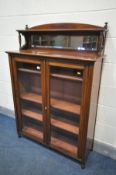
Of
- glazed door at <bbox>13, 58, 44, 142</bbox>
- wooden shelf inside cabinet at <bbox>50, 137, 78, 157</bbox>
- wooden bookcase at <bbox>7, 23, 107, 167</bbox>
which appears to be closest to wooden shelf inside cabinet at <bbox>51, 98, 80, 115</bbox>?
wooden bookcase at <bbox>7, 23, 107, 167</bbox>

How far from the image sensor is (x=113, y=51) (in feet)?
5.25

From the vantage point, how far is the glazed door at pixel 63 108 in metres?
1.71

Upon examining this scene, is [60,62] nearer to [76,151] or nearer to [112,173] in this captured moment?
[76,151]

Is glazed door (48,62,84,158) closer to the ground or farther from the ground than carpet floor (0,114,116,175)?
farther from the ground

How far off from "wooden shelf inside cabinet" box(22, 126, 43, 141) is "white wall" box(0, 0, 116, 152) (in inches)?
31.8

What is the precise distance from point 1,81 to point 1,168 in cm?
145

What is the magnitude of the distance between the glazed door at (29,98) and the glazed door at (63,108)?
16 cm

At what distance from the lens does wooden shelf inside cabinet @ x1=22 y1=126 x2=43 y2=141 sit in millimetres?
2129

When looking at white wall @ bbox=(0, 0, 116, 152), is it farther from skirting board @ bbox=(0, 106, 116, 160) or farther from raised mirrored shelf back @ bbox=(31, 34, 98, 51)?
raised mirrored shelf back @ bbox=(31, 34, 98, 51)

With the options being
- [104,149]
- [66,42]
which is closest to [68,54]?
[66,42]

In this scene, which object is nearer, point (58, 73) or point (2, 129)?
point (58, 73)

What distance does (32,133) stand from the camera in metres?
2.18

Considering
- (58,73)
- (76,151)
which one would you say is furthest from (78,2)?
(76,151)

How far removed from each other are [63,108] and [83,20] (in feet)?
3.41
